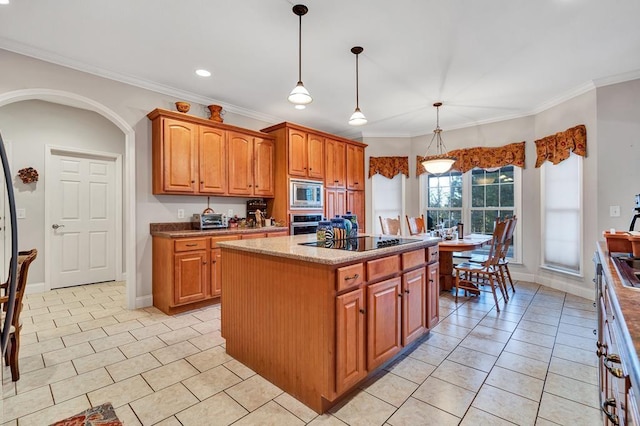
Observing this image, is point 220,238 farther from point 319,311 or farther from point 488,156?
point 488,156

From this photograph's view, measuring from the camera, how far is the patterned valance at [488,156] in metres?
4.85

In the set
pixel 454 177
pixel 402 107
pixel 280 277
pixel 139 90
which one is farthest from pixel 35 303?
pixel 454 177

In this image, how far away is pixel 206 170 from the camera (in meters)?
3.92

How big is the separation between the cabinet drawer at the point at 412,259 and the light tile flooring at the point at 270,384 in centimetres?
75

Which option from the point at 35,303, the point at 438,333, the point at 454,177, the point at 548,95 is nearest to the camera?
the point at 438,333

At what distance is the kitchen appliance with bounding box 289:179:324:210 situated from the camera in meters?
4.61

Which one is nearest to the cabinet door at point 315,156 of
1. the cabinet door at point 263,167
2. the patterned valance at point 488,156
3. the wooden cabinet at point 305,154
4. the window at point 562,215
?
the wooden cabinet at point 305,154

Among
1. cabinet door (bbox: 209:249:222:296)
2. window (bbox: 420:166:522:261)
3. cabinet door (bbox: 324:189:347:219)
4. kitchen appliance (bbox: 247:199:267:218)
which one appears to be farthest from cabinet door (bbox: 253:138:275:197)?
window (bbox: 420:166:522:261)

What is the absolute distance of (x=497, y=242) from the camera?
3.65 m

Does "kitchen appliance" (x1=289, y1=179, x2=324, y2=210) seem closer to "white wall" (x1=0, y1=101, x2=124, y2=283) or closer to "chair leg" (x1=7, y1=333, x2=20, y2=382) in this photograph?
"chair leg" (x1=7, y1=333, x2=20, y2=382)

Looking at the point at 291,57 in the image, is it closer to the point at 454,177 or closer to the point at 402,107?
the point at 402,107

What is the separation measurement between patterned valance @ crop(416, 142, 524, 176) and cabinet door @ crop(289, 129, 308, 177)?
184 centimetres

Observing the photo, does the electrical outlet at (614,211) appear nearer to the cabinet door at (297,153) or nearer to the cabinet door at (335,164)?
the cabinet door at (335,164)

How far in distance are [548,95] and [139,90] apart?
5.36 meters
